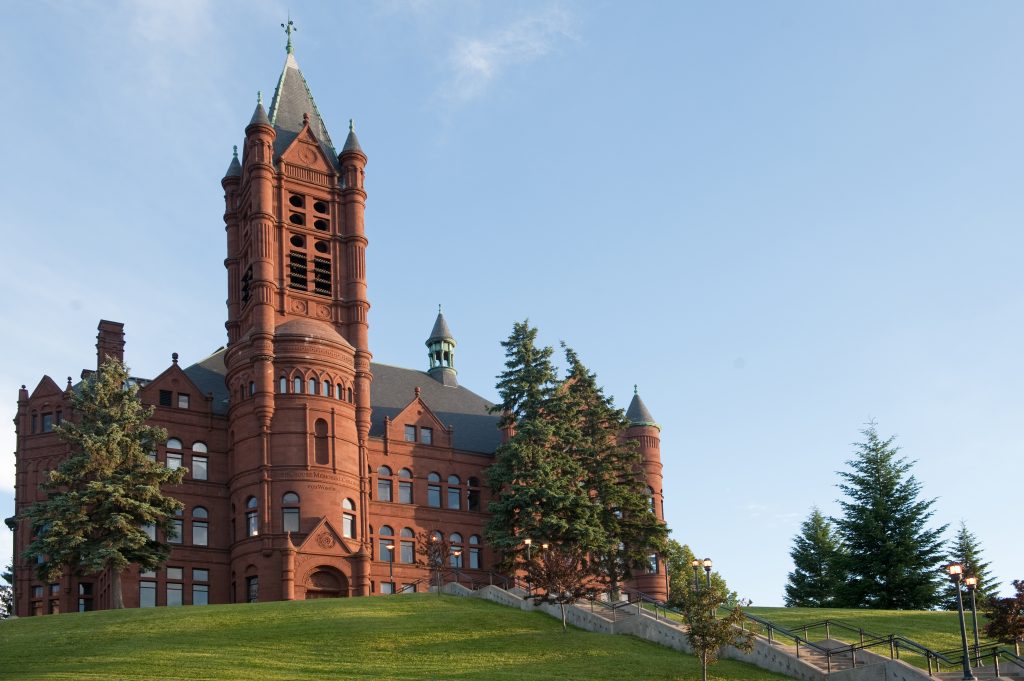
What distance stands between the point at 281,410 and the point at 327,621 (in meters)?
23.6

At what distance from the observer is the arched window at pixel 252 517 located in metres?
69.8

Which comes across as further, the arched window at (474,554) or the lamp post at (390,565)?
the arched window at (474,554)

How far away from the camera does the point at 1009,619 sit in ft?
140

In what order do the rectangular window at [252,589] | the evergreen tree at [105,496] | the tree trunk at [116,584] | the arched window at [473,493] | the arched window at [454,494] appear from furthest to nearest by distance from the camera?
the arched window at [473,493] → the arched window at [454,494] → the rectangular window at [252,589] → the tree trunk at [116,584] → the evergreen tree at [105,496]

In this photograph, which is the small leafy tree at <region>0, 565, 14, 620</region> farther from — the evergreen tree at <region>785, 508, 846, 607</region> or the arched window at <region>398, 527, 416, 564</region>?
the evergreen tree at <region>785, 508, 846, 607</region>

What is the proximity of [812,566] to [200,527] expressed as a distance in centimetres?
4084

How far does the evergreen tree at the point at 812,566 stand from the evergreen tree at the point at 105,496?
139 ft

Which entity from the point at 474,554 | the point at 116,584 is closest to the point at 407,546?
the point at 474,554

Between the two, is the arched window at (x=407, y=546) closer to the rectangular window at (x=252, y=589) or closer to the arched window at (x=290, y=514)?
the arched window at (x=290, y=514)

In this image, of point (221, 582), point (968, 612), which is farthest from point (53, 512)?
point (968, 612)

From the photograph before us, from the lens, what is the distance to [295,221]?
79.5 m

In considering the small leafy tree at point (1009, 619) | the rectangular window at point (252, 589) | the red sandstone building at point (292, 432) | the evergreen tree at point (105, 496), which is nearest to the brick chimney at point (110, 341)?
the red sandstone building at point (292, 432)

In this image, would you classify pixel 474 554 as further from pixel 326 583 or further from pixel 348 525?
pixel 326 583

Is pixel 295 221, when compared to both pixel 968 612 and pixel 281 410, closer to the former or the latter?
pixel 281 410
